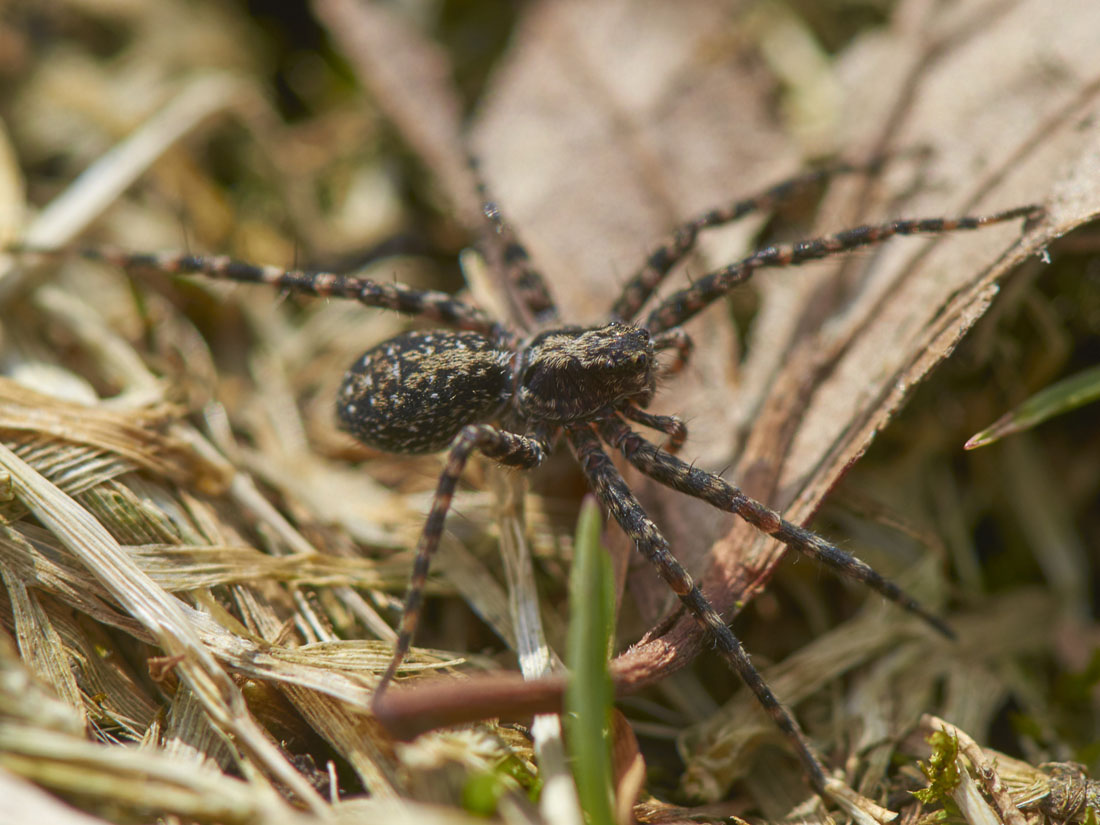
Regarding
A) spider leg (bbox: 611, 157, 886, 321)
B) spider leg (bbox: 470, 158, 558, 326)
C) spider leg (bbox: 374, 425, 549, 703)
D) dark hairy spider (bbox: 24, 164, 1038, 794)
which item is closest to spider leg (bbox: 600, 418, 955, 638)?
dark hairy spider (bbox: 24, 164, 1038, 794)

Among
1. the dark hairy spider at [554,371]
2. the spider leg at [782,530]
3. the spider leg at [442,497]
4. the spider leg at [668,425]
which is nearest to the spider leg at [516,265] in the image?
the dark hairy spider at [554,371]

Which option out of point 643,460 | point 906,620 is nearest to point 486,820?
point 643,460

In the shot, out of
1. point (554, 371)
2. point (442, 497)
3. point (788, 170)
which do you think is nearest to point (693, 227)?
point (788, 170)

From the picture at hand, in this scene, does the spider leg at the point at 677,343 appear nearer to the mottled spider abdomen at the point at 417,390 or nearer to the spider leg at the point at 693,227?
the spider leg at the point at 693,227

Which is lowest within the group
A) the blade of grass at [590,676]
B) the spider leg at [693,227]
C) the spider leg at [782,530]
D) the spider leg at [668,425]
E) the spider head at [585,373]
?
the blade of grass at [590,676]

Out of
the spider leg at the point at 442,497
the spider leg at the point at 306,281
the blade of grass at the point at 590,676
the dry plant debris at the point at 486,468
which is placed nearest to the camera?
the blade of grass at the point at 590,676

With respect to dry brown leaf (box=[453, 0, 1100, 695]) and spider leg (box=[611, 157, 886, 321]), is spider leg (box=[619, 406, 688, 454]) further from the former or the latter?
spider leg (box=[611, 157, 886, 321])

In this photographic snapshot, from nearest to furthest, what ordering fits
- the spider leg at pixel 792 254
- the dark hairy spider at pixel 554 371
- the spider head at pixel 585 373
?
1. the dark hairy spider at pixel 554 371
2. the spider leg at pixel 792 254
3. the spider head at pixel 585 373

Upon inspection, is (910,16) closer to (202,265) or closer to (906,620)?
(906,620)
